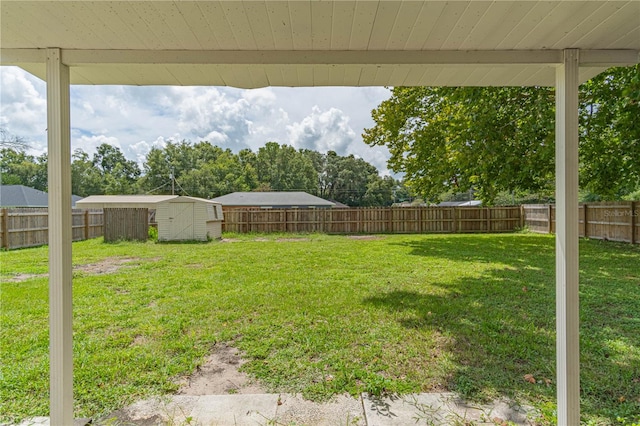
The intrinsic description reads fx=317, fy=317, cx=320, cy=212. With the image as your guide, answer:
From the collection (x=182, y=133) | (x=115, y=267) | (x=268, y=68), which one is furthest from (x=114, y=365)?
(x=182, y=133)

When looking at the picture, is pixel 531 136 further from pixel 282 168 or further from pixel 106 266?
pixel 282 168

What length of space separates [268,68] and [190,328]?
98.2 inches

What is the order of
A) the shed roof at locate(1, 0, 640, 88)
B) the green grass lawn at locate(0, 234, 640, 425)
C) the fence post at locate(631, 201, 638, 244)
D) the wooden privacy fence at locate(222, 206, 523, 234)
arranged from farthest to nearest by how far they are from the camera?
the wooden privacy fence at locate(222, 206, 523, 234), the fence post at locate(631, 201, 638, 244), the green grass lawn at locate(0, 234, 640, 425), the shed roof at locate(1, 0, 640, 88)

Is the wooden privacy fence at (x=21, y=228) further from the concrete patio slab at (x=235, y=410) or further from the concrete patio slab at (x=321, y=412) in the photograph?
the concrete patio slab at (x=321, y=412)

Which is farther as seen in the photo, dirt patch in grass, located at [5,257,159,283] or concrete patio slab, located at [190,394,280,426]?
dirt patch in grass, located at [5,257,159,283]

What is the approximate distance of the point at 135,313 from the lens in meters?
3.38

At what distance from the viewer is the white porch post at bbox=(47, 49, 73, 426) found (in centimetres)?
144

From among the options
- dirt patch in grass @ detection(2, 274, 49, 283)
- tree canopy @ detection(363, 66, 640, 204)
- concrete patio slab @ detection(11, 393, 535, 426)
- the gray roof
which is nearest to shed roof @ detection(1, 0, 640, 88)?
concrete patio slab @ detection(11, 393, 535, 426)

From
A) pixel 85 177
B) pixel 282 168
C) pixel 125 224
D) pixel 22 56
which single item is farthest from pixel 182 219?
pixel 282 168

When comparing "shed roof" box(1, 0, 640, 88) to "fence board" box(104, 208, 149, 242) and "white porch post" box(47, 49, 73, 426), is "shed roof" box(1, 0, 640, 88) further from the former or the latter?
"fence board" box(104, 208, 149, 242)

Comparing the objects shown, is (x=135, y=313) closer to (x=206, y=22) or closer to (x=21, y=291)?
(x=21, y=291)

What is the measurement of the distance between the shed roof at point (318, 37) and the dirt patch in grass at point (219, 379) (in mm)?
1875

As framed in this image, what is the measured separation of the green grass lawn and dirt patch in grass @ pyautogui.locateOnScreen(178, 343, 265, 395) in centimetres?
9

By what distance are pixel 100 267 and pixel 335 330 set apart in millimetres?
4866
